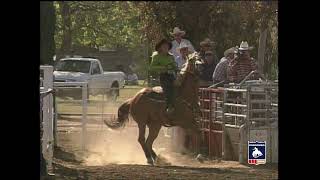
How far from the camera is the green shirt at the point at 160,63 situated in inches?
170

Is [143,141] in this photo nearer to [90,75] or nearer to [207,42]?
[90,75]

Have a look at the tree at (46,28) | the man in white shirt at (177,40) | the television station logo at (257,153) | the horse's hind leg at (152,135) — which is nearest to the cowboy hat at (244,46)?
the man in white shirt at (177,40)

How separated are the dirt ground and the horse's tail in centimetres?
5

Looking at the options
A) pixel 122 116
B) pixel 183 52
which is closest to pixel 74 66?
pixel 183 52

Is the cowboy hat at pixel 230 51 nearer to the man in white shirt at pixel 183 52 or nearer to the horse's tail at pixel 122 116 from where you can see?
the man in white shirt at pixel 183 52

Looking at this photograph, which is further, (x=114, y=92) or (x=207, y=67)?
(x=207, y=67)

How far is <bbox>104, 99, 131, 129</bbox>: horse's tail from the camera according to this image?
473 cm

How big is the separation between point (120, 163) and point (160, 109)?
0.94 meters

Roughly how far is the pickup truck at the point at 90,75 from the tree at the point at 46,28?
176 mm

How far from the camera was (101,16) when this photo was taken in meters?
3.90

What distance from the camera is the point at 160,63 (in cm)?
442

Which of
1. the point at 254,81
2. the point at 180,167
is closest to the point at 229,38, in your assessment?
the point at 254,81

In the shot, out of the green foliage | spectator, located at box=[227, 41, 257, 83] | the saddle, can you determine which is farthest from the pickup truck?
spectator, located at box=[227, 41, 257, 83]
